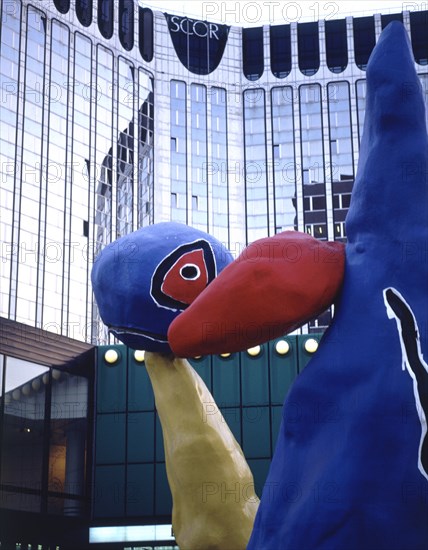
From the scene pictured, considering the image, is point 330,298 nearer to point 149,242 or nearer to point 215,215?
point 149,242

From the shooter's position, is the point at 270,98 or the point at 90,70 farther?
the point at 270,98

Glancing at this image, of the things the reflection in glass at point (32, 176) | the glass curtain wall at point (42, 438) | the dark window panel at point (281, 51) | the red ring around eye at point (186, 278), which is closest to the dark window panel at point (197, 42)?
the dark window panel at point (281, 51)

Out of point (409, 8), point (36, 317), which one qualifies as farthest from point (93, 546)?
point (409, 8)

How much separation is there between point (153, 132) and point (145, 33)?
16.7ft

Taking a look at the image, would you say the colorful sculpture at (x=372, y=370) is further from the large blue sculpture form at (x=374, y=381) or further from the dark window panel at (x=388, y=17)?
the dark window panel at (x=388, y=17)

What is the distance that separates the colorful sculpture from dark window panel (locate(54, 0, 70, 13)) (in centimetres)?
3994

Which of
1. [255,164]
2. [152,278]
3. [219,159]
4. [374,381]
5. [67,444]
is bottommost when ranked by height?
[374,381]

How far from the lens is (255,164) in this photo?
52.6 metres

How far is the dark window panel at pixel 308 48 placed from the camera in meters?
52.6

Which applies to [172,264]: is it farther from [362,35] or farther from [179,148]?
[362,35]

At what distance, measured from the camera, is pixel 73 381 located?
28734mm

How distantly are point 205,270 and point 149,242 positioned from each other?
24.5 inches

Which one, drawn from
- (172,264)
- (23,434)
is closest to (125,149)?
(23,434)

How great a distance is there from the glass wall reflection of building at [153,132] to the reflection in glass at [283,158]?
0.21ft
